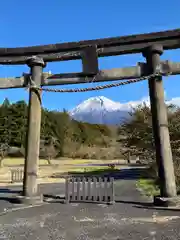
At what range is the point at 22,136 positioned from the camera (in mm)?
50375

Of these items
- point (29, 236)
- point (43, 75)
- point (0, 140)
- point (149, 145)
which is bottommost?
point (29, 236)

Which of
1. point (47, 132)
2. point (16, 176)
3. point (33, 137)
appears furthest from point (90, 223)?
point (47, 132)

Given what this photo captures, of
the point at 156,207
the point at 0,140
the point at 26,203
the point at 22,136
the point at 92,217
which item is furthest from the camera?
the point at 22,136

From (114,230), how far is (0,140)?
44.2 metres

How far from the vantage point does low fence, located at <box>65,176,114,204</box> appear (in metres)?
8.38

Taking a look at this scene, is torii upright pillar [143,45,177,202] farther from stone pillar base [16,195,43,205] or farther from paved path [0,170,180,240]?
stone pillar base [16,195,43,205]

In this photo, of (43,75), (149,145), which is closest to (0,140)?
(149,145)

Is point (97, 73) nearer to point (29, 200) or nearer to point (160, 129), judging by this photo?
point (160, 129)

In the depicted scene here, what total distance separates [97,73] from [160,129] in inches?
100

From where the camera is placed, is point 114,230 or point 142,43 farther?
point 142,43

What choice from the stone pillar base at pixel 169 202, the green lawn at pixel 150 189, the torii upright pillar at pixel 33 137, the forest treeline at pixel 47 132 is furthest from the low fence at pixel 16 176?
the forest treeline at pixel 47 132

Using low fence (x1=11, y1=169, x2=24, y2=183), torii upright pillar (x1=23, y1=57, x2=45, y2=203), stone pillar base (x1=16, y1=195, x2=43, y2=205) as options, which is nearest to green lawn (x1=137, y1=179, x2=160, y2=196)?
stone pillar base (x1=16, y1=195, x2=43, y2=205)

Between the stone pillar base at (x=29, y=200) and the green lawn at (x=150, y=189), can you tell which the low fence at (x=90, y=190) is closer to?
the stone pillar base at (x=29, y=200)

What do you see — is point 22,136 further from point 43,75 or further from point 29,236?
point 29,236
